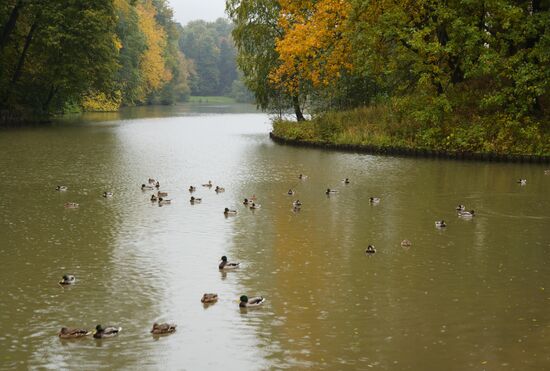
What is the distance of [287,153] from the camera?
42.2 metres

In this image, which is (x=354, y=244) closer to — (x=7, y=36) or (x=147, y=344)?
(x=147, y=344)

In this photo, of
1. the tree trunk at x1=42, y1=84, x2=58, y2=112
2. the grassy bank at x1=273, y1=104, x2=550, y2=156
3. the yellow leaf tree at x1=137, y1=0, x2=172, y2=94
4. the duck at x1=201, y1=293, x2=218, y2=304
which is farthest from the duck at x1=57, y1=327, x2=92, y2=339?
the yellow leaf tree at x1=137, y1=0, x2=172, y2=94

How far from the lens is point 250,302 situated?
1399 centimetres

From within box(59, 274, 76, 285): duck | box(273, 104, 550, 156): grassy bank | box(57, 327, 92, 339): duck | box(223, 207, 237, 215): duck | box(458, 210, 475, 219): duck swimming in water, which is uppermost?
box(273, 104, 550, 156): grassy bank

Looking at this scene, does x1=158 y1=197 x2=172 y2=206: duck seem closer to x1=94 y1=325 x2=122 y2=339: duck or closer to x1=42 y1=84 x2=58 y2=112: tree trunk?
x1=94 y1=325 x2=122 y2=339: duck

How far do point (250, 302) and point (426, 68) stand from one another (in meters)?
29.4

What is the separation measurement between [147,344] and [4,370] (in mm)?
2234

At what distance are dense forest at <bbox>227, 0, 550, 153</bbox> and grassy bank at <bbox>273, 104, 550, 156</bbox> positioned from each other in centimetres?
7

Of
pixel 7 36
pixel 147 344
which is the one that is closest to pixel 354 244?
pixel 147 344

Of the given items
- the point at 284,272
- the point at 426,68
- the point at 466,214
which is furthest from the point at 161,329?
the point at 426,68

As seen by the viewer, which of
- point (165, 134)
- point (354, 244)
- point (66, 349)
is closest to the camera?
point (66, 349)

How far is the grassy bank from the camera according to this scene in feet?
123

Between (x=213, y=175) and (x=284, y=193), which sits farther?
(x=213, y=175)

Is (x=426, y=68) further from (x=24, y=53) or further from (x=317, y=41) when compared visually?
(x=24, y=53)
